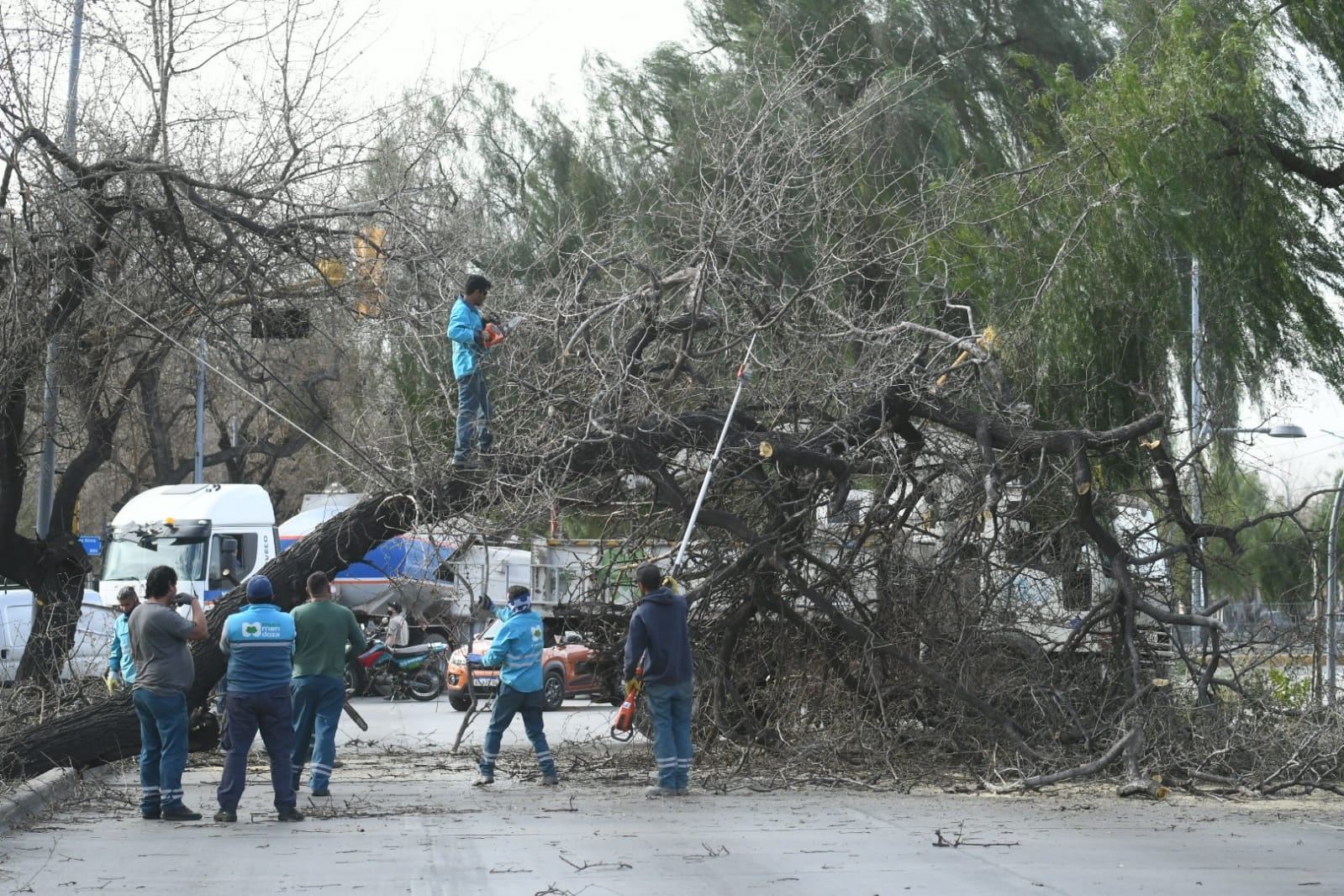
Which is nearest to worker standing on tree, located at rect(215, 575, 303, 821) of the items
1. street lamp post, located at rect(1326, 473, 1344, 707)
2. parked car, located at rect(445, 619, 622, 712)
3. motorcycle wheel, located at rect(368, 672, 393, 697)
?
street lamp post, located at rect(1326, 473, 1344, 707)

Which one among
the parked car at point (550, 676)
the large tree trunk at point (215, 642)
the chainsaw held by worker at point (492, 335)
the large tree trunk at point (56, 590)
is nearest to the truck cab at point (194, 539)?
the parked car at point (550, 676)

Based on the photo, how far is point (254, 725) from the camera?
33.8 feet

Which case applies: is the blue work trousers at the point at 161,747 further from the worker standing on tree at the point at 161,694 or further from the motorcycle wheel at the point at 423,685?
the motorcycle wheel at the point at 423,685

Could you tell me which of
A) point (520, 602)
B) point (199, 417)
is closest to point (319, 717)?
point (520, 602)

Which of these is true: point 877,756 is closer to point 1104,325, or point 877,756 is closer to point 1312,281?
point 1104,325

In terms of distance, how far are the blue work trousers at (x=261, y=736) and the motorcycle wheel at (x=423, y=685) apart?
1561cm

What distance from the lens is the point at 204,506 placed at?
2692 cm

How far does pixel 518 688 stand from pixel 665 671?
1323 mm

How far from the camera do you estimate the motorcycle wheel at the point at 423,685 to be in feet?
85.1

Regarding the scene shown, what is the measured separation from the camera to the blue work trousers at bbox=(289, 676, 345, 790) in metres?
11.5

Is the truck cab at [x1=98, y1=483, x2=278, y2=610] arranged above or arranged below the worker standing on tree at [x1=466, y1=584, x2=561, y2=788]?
above

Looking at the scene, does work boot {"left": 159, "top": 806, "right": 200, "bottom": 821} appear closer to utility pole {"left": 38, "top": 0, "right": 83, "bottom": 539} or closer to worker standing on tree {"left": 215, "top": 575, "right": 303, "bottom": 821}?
worker standing on tree {"left": 215, "top": 575, "right": 303, "bottom": 821}

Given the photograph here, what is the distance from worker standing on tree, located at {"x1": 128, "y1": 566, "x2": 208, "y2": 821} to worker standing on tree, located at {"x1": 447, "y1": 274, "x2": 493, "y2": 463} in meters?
2.60

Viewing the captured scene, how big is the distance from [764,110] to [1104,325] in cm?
544
